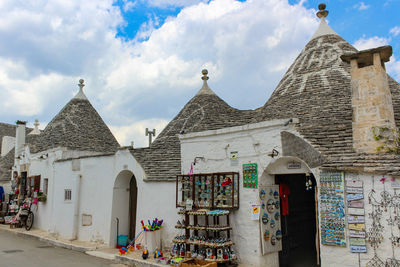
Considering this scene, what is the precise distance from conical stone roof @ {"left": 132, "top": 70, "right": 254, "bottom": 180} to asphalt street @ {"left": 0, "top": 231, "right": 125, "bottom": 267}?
300cm

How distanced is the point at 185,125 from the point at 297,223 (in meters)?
5.61

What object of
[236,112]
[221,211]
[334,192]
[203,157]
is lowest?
[221,211]

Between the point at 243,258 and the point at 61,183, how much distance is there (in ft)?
29.7

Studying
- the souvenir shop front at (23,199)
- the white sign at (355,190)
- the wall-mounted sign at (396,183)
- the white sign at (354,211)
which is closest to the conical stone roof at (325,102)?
the wall-mounted sign at (396,183)

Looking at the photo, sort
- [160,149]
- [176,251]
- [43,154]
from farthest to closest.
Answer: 1. [43,154]
2. [160,149]
3. [176,251]

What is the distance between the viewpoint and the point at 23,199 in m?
16.8

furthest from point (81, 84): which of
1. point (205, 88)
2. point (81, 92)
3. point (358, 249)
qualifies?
point (358, 249)

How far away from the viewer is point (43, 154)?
15398 mm

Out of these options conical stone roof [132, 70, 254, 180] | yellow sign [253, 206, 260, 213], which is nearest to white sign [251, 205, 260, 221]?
yellow sign [253, 206, 260, 213]

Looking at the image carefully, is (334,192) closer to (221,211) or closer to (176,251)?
(221,211)

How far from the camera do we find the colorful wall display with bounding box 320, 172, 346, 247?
19.9ft

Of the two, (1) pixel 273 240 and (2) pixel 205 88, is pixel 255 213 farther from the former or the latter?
(2) pixel 205 88

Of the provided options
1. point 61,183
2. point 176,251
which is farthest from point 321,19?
point 61,183

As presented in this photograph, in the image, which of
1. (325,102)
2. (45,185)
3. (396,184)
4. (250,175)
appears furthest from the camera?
(45,185)
